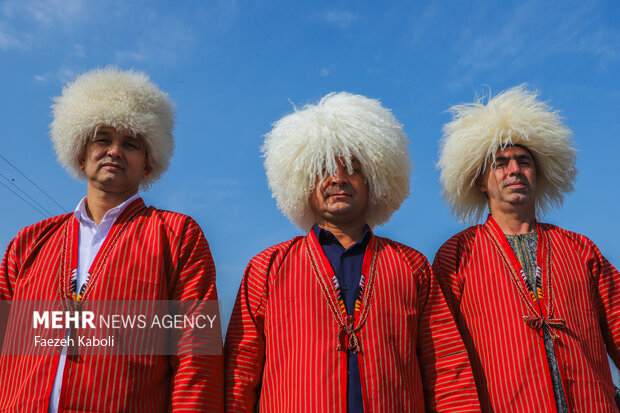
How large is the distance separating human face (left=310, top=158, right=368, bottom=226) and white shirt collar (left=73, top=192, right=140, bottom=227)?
126 centimetres

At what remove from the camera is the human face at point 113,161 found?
375cm

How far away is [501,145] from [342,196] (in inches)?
57.4

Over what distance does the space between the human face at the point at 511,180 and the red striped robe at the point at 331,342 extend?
0.98 m

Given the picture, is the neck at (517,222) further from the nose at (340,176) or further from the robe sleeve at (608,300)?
the nose at (340,176)

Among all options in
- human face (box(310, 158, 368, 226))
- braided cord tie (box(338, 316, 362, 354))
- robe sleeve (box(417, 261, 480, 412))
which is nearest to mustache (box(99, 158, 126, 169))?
human face (box(310, 158, 368, 226))

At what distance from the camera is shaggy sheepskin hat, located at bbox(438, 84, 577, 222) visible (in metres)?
4.41

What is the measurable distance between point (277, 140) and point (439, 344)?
1.80 metres

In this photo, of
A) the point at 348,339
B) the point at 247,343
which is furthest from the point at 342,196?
the point at 247,343

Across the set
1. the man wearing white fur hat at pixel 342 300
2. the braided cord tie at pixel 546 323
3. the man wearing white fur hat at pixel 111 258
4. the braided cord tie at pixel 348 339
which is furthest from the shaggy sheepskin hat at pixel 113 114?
the braided cord tie at pixel 546 323

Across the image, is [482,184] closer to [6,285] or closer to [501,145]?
[501,145]

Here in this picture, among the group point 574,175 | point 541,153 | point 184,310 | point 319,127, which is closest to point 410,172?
point 319,127

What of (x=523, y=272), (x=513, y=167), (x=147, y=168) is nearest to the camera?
(x=523, y=272)

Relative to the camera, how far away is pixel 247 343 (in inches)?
135

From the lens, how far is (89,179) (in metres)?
3.83
